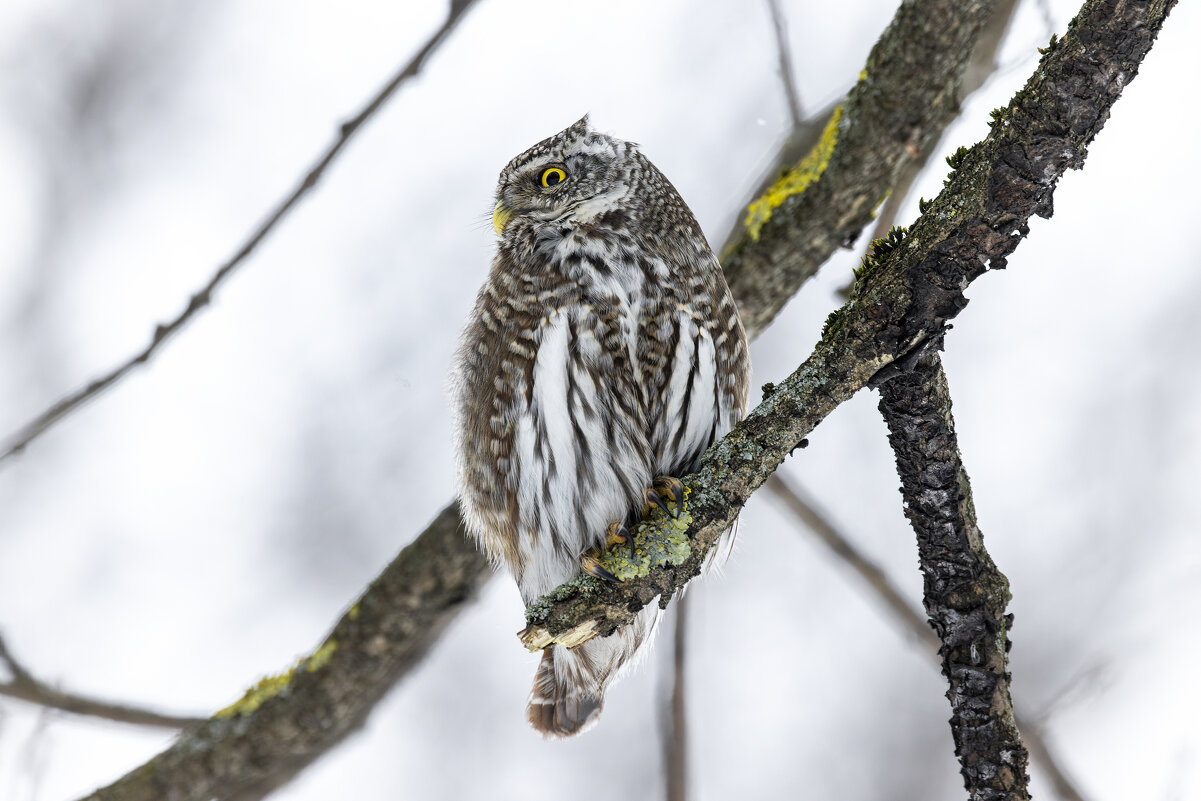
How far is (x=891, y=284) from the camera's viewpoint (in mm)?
2131

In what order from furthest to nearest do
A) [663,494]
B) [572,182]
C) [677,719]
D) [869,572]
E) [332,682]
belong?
[332,682], [869,572], [677,719], [572,182], [663,494]

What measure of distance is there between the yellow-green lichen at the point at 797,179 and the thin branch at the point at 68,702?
127 inches

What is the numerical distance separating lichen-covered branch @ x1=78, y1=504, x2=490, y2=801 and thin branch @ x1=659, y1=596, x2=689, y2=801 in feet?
2.80

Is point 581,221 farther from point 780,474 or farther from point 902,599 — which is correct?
point 902,599

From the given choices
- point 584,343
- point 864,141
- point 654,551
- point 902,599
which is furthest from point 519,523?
point 864,141

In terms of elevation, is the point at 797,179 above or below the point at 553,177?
below

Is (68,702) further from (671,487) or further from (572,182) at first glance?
(572,182)

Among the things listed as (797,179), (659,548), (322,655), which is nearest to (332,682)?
(322,655)

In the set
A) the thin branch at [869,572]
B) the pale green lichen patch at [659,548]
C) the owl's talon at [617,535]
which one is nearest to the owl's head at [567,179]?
the owl's talon at [617,535]

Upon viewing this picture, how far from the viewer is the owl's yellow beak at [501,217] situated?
3490 millimetres

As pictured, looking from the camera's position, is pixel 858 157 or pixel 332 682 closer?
pixel 858 157

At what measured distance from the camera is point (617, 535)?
9.03 ft

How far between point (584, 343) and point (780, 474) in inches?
56.1

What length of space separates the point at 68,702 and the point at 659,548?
114 inches
